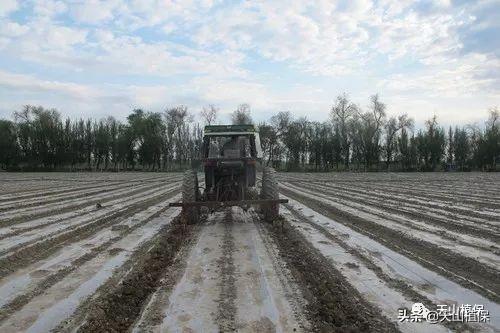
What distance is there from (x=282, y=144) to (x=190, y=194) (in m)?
62.5

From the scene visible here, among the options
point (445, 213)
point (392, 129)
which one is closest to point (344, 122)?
point (392, 129)

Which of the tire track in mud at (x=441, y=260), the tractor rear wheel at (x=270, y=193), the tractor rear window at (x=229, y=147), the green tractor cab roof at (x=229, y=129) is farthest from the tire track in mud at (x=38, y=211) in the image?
the tire track in mud at (x=441, y=260)

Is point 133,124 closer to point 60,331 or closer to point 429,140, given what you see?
point 429,140

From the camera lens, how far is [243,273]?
20.1 feet

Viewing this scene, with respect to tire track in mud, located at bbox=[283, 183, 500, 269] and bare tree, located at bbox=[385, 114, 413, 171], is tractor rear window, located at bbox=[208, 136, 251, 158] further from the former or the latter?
bare tree, located at bbox=[385, 114, 413, 171]

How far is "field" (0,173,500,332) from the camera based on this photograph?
443 cm

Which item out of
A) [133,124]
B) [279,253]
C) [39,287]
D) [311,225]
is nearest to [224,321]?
[39,287]

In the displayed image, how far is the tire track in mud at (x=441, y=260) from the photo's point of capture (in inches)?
217

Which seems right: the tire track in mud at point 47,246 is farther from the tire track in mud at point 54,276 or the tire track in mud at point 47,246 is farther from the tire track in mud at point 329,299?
the tire track in mud at point 329,299

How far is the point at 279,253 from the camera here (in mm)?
Answer: 7371

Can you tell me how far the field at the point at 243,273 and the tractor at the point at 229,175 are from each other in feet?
1.60

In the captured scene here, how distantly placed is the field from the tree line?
194 ft

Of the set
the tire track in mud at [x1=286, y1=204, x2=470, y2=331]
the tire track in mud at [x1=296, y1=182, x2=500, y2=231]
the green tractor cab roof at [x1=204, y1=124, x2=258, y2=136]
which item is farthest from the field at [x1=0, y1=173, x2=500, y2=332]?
the green tractor cab roof at [x1=204, y1=124, x2=258, y2=136]

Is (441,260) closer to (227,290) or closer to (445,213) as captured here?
(227,290)
